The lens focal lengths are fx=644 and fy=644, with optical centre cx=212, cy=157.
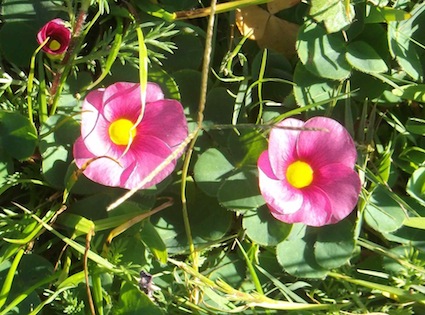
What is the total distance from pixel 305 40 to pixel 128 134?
1.38 ft

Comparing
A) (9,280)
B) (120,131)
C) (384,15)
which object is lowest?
(9,280)

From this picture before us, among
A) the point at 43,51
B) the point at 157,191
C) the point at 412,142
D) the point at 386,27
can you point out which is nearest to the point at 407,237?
the point at 412,142

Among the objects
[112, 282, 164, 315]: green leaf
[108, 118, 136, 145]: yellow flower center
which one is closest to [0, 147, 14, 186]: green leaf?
[108, 118, 136, 145]: yellow flower center

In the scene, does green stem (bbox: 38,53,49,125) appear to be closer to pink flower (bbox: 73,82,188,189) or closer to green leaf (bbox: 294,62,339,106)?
pink flower (bbox: 73,82,188,189)

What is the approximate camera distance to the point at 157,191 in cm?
131

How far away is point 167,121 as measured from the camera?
1275 mm

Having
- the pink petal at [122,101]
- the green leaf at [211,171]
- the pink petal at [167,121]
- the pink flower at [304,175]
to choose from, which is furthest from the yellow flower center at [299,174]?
the pink petal at [122,101]

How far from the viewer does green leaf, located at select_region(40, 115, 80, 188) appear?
50.9 inches

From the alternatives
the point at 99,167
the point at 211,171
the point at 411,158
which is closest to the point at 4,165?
the point at 99,167

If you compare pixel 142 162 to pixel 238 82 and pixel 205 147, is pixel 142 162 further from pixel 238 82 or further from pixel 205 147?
pixel 238 82

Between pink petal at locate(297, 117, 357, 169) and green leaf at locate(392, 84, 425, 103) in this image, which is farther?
green leaf at locate(392, 84, 425, 103)

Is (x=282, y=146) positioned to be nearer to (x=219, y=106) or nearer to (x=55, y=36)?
(x=219, y=106)

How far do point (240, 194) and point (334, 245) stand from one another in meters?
0.24

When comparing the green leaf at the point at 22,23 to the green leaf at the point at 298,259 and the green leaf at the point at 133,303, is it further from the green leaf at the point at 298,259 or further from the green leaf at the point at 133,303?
the green leaf at the point at 298,259
